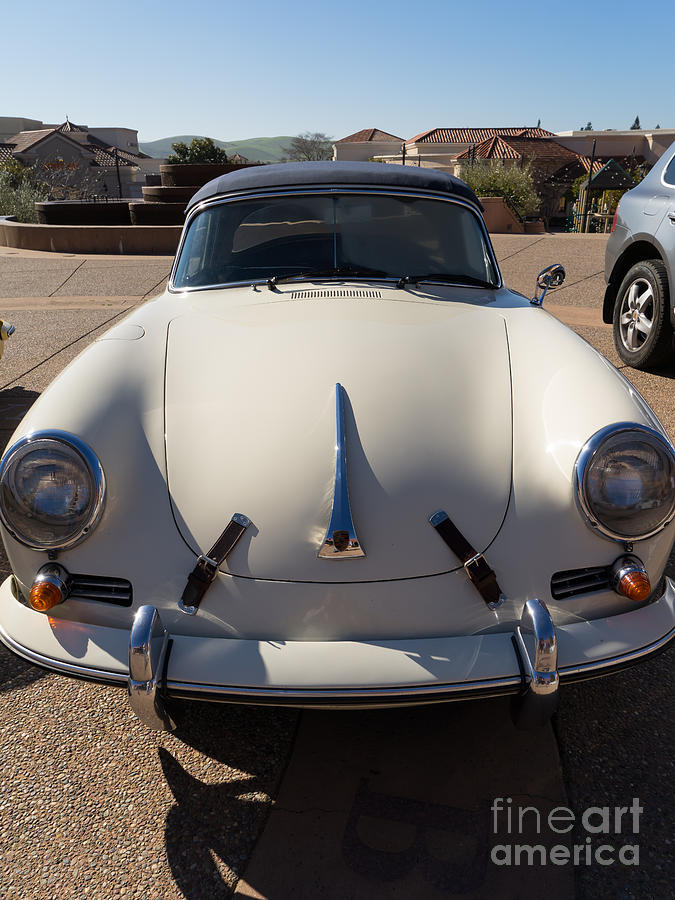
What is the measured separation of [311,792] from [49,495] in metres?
1.07

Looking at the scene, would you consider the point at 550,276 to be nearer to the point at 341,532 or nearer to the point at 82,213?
the point at 341,532

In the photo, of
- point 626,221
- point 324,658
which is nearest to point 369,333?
point 324,658

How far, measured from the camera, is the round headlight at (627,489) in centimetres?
185

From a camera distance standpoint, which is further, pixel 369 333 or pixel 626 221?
pixel 626 221

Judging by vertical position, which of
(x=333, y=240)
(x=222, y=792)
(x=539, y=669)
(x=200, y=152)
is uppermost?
(x=200, y=152)

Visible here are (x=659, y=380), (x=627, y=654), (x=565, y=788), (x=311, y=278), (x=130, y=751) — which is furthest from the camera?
(x=659, y=380)

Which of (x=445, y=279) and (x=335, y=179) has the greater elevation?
(x=335, y=179)

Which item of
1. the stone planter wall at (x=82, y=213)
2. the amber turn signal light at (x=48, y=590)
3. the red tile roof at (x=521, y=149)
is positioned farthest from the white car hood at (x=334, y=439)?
the red tile roof at (x=521, y=149)

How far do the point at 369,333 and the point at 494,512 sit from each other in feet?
2.75

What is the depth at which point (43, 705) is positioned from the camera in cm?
227

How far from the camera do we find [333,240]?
3105 millimetres

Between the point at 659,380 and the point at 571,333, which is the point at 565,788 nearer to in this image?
the point at 571,333

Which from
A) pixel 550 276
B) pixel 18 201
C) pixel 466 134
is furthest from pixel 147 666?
pixel 466 134

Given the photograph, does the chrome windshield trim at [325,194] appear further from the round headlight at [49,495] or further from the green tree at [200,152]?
the green tree at [200,152]
